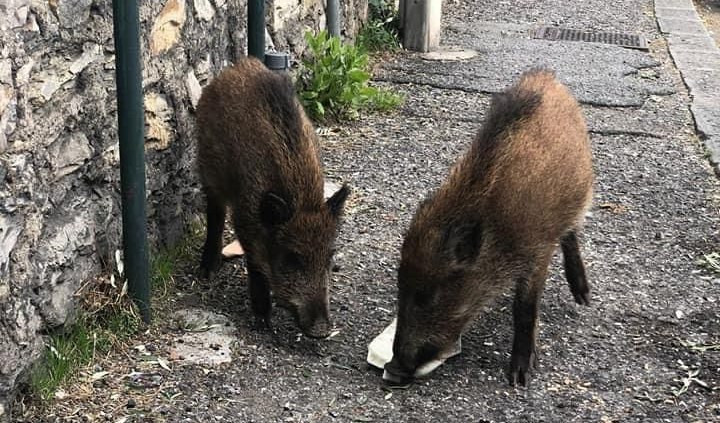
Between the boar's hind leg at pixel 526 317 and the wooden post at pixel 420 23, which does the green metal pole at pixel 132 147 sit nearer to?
the boar's hind leg at pixel 526 317

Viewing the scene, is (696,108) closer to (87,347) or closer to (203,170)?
(203,170)

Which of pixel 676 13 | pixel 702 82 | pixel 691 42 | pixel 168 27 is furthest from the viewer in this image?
pixel 676 13

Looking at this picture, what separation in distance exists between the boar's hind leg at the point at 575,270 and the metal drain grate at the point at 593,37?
5.70 m

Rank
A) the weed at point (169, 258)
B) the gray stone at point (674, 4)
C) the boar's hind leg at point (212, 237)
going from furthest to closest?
1. the gray stone at point (674, 4)
2. the boar's hind leg at point (212, 237)
3. the weed at point (169, 258)

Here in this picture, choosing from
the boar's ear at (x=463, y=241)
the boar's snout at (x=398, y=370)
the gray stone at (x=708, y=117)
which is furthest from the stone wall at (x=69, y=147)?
the gray stone at (x=708, y=117)

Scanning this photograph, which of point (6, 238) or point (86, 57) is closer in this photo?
point (6, 238)

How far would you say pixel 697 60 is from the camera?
31.0 ft

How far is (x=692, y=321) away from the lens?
178 inches

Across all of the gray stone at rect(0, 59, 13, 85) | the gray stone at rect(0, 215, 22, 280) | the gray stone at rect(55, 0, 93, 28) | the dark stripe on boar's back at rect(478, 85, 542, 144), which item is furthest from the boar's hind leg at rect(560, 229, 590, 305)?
the gray stone at rect(0, 59, 13, 85)

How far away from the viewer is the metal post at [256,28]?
518cm

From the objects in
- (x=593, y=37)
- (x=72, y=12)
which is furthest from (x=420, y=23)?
(x=72, y=12)

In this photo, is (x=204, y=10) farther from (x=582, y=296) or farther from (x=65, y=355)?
(x=582, y=296)

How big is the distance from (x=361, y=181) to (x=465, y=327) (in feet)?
7.27

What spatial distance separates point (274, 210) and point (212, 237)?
25.4 inches
